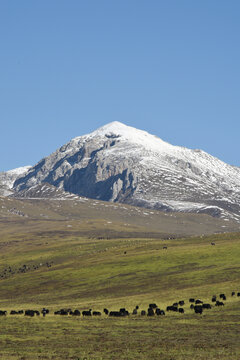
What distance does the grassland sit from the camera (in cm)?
4900

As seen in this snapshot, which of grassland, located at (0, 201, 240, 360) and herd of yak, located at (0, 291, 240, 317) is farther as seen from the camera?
herd of yak, located at (0, 291, 240, 317)

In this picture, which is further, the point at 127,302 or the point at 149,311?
the point at 127,302

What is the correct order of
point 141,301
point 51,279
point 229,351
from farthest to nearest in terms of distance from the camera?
point 51,279 < point 141,301 < point 229,351

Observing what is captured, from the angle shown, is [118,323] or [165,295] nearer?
[118,323]

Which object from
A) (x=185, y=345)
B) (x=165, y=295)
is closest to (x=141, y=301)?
(x=165, y=295)

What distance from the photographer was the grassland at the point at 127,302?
49.0 m

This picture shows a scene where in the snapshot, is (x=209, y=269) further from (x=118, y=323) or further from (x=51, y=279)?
(x=118, y=323)

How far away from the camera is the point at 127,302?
90.2 metres

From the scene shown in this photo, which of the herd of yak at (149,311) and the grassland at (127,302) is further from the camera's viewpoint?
the herd of yak at (149,311)

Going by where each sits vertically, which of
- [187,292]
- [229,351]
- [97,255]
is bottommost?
[229,351]

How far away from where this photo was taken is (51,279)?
147 m

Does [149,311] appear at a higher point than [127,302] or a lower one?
lower

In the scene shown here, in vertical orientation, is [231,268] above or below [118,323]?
above

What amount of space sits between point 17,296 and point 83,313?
178ft
